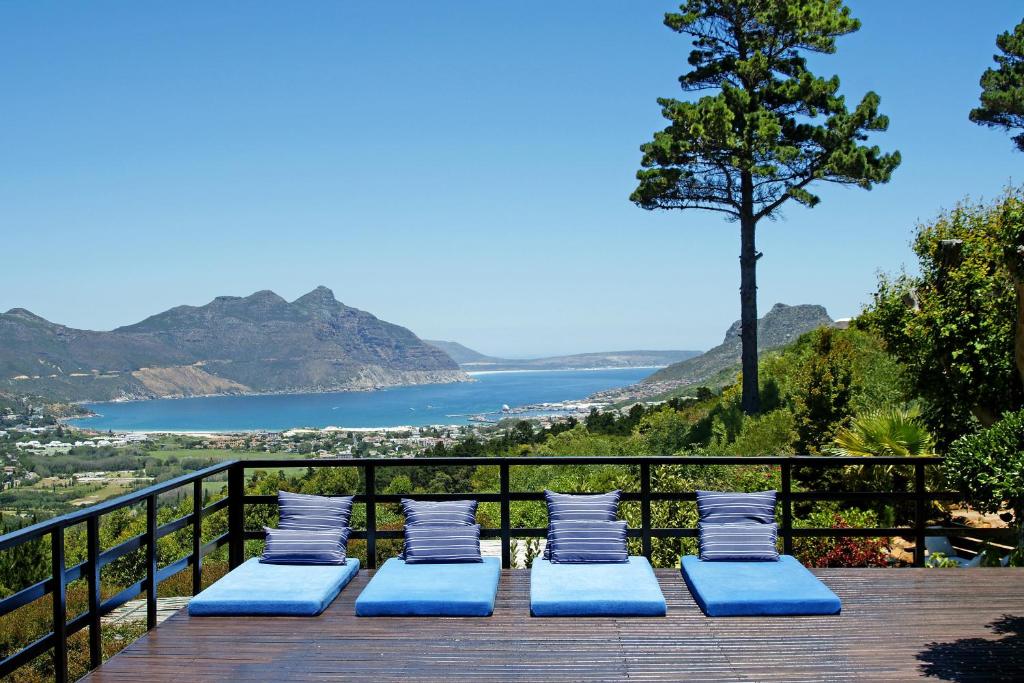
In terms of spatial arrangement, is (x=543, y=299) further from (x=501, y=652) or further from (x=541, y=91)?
(x=501, y=652)

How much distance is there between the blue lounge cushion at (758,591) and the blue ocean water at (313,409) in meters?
63.0

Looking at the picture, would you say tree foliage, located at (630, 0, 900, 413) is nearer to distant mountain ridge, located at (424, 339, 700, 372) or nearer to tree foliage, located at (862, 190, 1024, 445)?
tree foliage, located at (862, 190, 1024, 445)

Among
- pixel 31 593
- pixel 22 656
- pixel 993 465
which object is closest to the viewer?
pixel 22 656

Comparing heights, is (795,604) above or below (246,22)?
below

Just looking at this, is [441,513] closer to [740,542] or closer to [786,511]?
[740,542]

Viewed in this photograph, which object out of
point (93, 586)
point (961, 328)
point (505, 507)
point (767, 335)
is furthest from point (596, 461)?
point (767, 335)

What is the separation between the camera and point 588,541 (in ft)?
20.9

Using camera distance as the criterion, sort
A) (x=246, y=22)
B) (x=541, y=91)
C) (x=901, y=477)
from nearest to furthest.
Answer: (x=901, y=477) → (x=246, y=22) → (x=541, y=91)

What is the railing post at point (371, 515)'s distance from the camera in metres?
6.78

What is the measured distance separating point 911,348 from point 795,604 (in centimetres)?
677

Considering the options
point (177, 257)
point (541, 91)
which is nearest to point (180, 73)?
point (541, 91)

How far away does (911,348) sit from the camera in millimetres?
11102

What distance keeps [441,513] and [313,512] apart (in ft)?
3.14

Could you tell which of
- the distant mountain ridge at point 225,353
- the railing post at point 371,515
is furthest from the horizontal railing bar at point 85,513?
the distant mountain ridge at point 225,353
